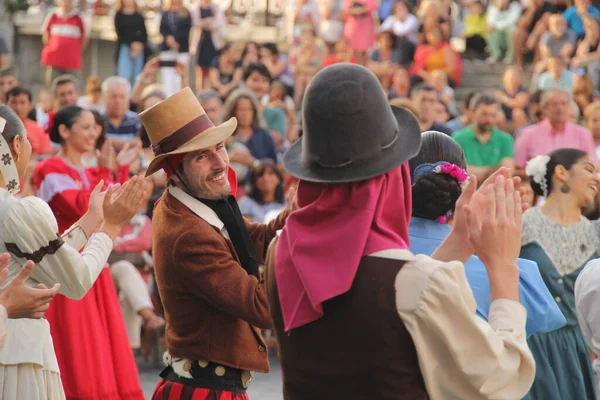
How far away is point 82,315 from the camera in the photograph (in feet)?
20.2

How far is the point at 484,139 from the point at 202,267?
7320 millimetres

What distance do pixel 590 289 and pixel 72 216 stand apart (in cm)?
333

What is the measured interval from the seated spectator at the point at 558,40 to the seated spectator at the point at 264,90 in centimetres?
406

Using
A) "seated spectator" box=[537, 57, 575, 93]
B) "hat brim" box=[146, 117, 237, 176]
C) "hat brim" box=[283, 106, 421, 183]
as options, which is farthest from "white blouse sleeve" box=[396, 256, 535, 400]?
"seated spectator" box=[537, 57, 575, 93]

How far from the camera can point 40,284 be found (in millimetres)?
4289

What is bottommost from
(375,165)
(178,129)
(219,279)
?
(219,279)

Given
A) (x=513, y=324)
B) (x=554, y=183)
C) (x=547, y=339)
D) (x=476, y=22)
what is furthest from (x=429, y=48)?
(x=513, y=324)

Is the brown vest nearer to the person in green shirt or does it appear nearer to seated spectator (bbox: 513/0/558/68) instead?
→ the person in green shirt

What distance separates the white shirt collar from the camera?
4.40m

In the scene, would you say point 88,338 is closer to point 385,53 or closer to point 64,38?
point 64,38

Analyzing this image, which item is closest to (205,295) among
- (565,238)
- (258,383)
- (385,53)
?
(565,238)

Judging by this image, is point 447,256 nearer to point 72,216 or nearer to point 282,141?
point 72,216

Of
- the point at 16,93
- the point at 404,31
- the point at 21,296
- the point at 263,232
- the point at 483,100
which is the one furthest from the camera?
the point at 404,31

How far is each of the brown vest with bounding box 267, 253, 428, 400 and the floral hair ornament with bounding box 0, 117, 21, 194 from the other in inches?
67.5
